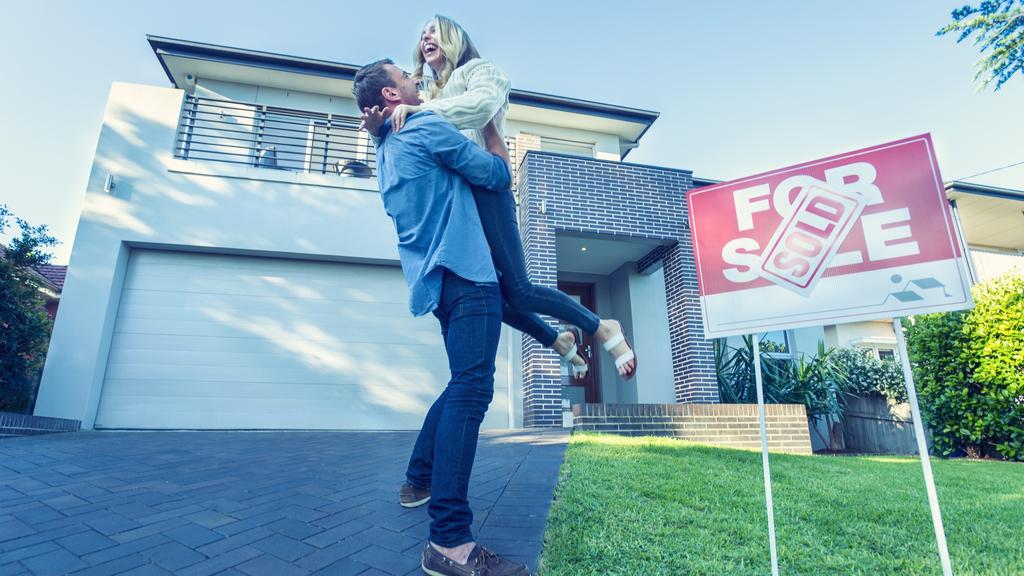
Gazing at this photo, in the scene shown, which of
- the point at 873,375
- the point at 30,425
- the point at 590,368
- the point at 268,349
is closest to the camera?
the point at 30,425

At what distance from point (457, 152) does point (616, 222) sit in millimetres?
6221

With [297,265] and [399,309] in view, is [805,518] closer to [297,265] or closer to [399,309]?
[399,309]

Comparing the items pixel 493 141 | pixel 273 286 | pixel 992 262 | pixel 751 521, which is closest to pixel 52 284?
pixel 273 286

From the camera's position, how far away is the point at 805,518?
7.09ft

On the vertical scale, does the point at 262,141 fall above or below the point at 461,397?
above

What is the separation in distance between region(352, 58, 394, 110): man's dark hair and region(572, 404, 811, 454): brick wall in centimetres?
426

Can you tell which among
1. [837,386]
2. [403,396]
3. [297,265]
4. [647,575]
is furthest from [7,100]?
[837,386]

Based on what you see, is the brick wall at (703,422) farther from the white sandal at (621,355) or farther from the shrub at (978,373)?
the white sandal at (621,355)

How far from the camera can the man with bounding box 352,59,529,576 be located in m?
1.35

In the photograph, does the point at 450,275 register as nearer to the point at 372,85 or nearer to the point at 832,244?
the point at 372,85

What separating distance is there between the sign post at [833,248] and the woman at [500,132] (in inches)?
21.4

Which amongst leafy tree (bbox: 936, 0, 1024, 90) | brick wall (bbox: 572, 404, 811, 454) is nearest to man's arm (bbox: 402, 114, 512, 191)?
brick wall (bbox: 572, 404, 811, 454)

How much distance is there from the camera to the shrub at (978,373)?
5.70m

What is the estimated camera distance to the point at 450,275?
1599 mm
